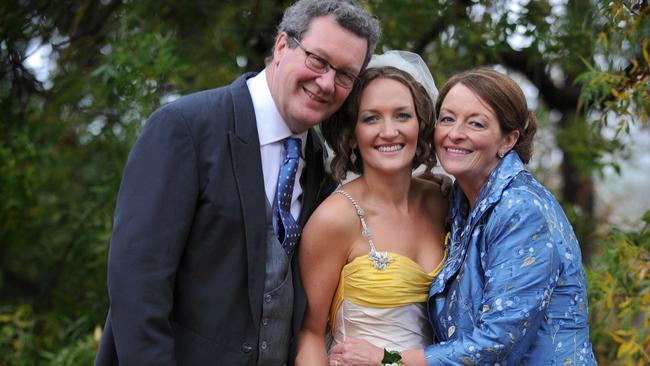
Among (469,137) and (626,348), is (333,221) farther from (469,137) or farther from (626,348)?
(626,348)

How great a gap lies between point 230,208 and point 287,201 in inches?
10.5

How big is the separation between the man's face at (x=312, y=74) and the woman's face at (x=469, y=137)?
380 millimetres

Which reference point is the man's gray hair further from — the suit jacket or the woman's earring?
the woman's earring

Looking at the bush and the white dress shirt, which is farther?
the bush

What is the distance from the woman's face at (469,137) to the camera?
9.39ft

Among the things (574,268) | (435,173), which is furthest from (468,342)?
(435,173)

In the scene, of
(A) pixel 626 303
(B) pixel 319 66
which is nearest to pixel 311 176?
(B) pixel 319 66

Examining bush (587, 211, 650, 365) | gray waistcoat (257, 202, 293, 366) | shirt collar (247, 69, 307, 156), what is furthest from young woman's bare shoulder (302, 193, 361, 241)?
bush (587, 211, 650, 365)

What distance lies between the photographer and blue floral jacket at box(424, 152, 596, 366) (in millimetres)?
2576

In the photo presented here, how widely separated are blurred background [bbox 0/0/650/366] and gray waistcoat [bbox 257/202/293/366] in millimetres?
1653

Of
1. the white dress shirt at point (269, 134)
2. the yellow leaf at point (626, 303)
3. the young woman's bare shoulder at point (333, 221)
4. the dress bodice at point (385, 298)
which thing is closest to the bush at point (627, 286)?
the yellow leaf at point (626, 303)

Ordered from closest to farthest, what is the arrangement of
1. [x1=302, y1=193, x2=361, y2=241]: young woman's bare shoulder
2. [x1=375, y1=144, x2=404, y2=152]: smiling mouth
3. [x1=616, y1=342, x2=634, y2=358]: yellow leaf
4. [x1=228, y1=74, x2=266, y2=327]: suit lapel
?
[x1=228, y1=74, x2=266, y2=327]: suit lapel < [x1=302, y1=193, x2=361, y2=241]: young woman's bare shoulder < [x1=375, y1=144, x2=404, y2=152]: smiling mouth < [x1=616, y1=342, x2=634, y2=358]: yellow leaf

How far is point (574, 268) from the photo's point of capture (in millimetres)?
2691

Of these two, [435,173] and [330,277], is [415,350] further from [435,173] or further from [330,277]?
[435,173]
